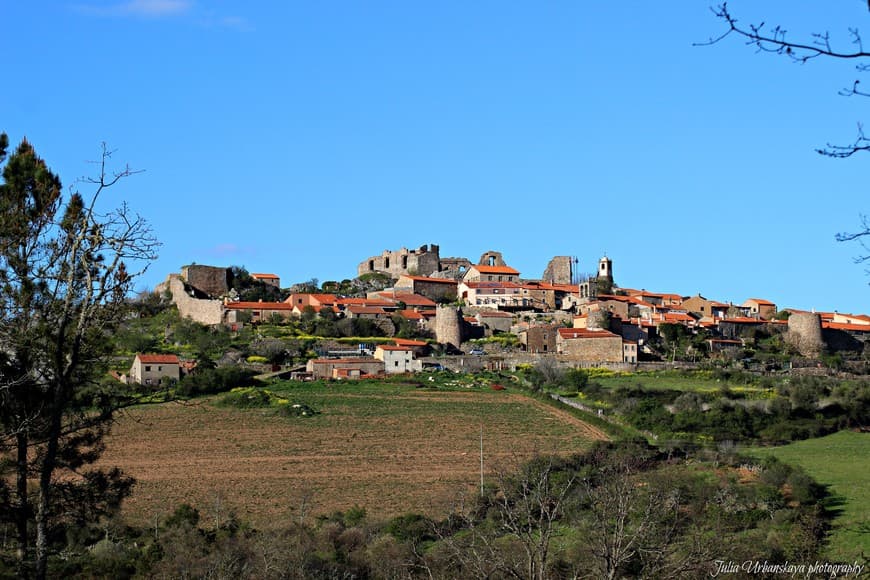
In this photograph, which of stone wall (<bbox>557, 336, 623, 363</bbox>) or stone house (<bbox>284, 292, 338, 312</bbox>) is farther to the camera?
stone house (<bbox>284, 292, 338, 312</bbox>)

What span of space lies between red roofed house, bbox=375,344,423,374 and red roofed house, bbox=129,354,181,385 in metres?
9.88

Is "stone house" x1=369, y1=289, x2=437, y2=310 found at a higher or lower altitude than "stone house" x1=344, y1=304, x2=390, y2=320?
higher

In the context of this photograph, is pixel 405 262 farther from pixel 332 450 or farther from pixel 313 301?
pixel 332 450

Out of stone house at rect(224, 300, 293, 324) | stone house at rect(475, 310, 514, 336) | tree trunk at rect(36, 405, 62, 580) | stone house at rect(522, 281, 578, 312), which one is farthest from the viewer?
stone house at rect(522, 281, 578, 312)

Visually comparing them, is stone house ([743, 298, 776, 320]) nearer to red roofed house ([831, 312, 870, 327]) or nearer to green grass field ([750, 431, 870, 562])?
red roofed house ([831, 312, 870, 327])

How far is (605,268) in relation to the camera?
87.2 m

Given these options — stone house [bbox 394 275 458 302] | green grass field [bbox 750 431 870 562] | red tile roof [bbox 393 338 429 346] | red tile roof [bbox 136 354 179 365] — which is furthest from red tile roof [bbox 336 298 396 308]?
green grass field [bbox 750 431 870 562]

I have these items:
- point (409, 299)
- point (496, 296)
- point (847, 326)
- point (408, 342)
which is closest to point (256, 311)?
point (409, 299)

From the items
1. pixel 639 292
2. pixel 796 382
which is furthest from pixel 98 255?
pixel 639 292

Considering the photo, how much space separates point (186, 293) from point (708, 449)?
37167mm

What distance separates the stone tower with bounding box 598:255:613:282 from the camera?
285 ft

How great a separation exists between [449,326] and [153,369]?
17.6m

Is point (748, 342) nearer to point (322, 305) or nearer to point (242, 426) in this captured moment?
point (322, 305)

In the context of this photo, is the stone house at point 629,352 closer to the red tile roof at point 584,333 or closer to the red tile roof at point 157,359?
the red tile roof at point 584,333
